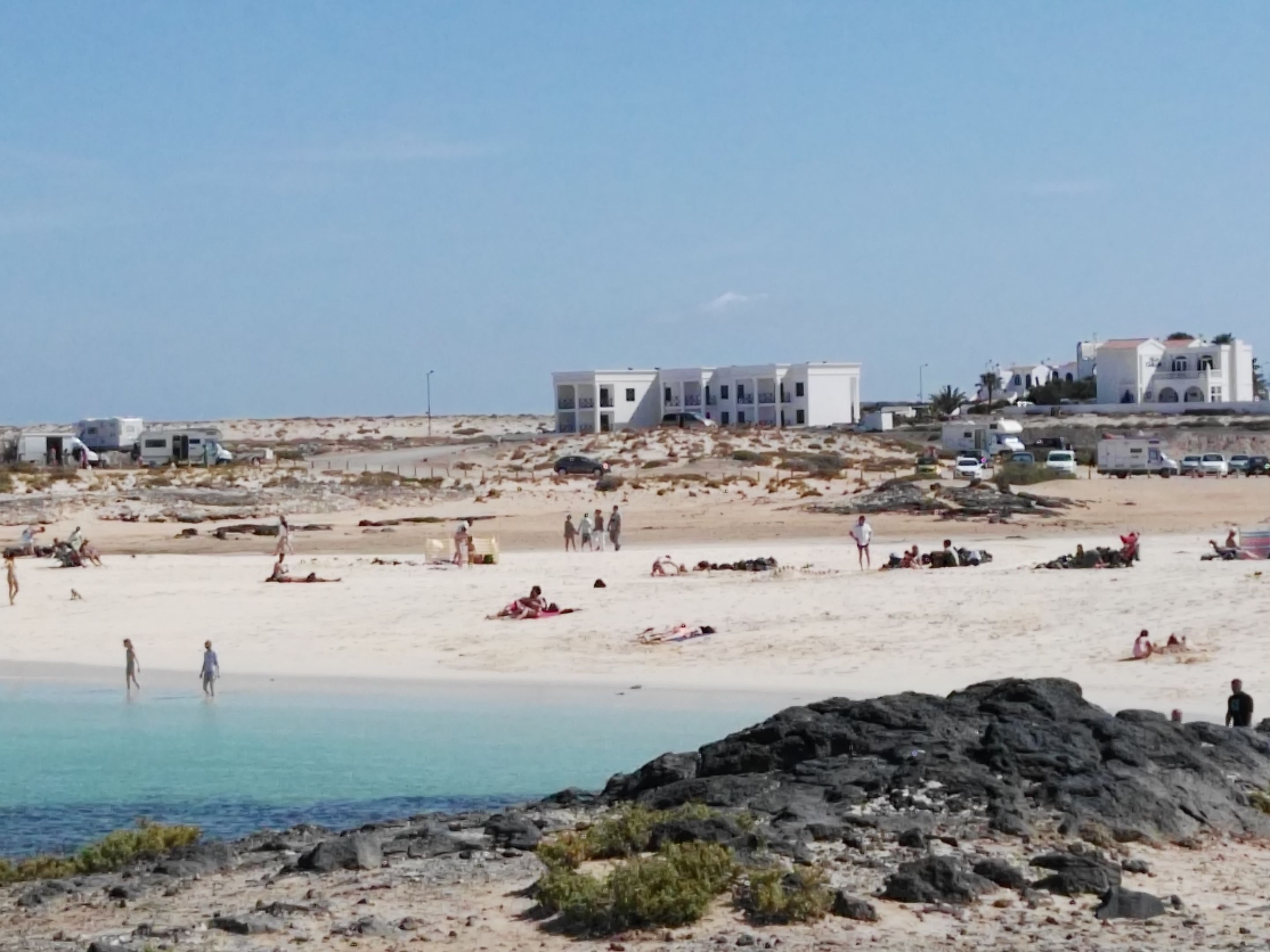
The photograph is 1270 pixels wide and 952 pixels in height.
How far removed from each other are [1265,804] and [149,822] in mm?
9400

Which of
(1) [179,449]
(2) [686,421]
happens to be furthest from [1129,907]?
(2) [686,421]

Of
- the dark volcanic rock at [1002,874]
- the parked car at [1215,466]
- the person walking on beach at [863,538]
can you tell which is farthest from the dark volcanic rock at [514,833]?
the parked car at [1215,466]

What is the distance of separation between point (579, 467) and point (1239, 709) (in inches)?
1973

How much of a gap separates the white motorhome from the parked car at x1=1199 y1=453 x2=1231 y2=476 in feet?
164

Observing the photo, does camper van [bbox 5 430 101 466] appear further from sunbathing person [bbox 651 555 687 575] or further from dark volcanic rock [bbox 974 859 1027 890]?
dark volcanic rock [bbox 974 859 1027 890]

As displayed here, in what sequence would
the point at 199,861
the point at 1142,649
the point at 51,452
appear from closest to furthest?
the point at 199,861 → the point at 1142,649 → the point at 51,452

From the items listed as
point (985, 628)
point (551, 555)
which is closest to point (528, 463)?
point (551, 555)

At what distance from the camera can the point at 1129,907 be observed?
10719 mm

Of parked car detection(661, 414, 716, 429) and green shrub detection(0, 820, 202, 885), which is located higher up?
parked car detection(661, 414, 716, 429)

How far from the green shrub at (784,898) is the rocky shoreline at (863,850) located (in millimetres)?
87

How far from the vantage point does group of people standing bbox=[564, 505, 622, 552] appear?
40.0 m

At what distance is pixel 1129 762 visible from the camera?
45.4 ft

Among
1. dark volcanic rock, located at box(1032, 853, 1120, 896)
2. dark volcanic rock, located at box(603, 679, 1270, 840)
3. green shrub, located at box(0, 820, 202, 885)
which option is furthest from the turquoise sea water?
dark volcanic rock, located at box(1032, 853, 1120, 896)

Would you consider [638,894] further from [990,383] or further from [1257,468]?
[990,383]
